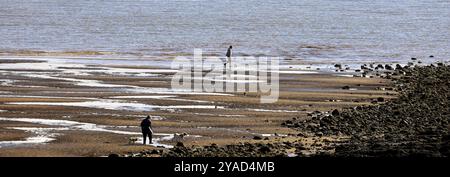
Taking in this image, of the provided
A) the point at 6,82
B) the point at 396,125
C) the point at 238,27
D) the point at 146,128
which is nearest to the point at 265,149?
the point at 146,128

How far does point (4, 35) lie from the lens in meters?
63.9

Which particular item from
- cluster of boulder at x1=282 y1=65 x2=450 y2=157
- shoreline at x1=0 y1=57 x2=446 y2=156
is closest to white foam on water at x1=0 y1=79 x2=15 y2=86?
shoreline at x1=0 y1=57 x2=446 y2=156

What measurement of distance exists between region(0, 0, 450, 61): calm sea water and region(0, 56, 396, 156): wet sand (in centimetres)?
1514

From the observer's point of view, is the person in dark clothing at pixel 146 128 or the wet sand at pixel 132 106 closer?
the person in dark clothing at pixel 146 128

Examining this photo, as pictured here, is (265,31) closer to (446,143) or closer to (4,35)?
(4,35)

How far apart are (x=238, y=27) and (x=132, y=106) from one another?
162 feet

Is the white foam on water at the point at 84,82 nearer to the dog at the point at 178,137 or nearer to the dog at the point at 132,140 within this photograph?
the dog at the point at 178,137

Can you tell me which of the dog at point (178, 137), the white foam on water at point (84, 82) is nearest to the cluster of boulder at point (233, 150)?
the dog at point (178, 137)

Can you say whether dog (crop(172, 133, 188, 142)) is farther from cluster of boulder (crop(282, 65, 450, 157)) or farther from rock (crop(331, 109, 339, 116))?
rock (crop(331, 109, 339, 116))

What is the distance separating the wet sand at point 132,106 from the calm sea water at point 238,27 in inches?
596

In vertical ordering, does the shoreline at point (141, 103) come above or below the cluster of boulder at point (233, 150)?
above

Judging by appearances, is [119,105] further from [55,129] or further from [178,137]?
[178,137]

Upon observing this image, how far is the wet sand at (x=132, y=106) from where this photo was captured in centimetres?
2275

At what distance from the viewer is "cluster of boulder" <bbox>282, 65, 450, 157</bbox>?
20.6 metres
